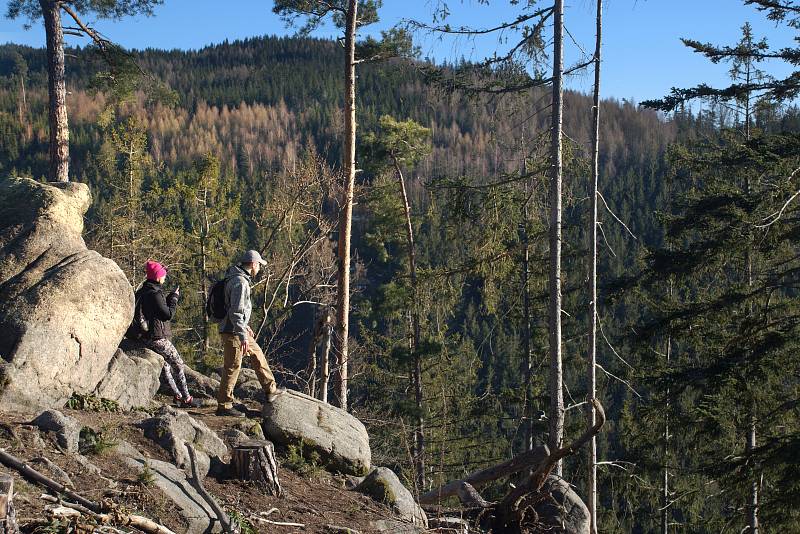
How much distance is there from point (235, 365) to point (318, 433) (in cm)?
120

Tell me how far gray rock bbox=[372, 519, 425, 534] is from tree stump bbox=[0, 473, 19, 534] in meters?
3.14

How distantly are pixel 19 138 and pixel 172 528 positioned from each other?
99100 mm

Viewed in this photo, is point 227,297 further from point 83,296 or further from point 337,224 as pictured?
point 337,224

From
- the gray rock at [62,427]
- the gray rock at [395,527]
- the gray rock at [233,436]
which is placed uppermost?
the gray rock at [62,427]

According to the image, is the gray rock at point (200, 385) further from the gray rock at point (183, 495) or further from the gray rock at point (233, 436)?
the gray rock at point (183, 495)

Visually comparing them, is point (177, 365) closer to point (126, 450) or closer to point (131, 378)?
point (131, 378)

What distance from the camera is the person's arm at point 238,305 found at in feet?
25.8

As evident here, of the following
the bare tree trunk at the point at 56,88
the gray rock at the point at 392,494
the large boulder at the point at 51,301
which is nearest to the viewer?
the large boulder at the point at 51,301

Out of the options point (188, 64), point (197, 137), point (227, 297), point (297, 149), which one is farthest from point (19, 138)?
point (227, 297)

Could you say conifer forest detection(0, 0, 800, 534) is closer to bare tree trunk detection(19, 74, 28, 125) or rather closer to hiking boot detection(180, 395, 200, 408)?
hiking boot detection(180, 395, 200, 408)

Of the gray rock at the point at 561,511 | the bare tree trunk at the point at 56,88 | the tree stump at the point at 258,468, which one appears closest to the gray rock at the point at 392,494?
the tree stump at the point at 258,468

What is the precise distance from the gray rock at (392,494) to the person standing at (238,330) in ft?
5.34

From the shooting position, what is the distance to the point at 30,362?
265 inches

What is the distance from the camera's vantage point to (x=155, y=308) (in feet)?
27.2
